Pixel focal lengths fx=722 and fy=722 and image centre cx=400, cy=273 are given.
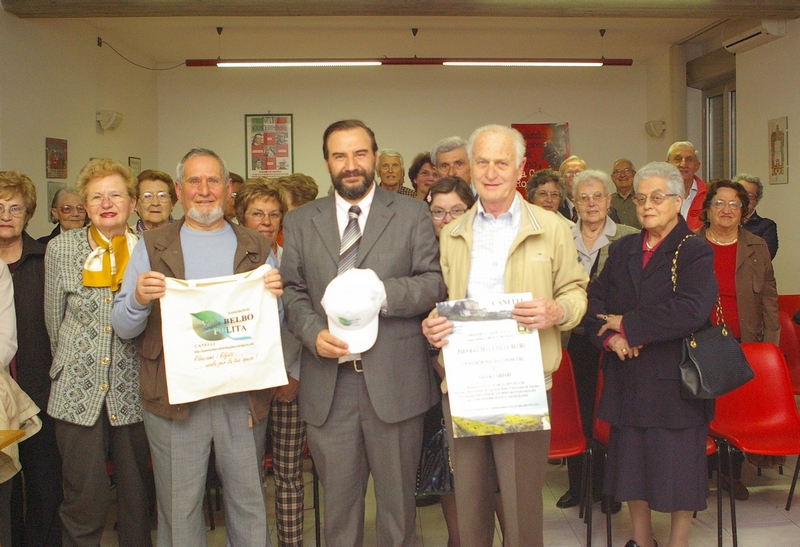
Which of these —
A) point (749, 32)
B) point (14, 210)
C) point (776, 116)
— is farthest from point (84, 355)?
point (749, 32)

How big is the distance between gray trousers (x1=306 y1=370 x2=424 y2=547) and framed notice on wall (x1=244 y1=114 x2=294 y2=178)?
804cm

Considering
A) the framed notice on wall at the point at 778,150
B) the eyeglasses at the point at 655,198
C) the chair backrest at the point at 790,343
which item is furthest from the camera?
the framed notice on wall at the point at 778,150

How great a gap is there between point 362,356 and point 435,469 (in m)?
0.83

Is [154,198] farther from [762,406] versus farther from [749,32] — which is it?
[749,32]

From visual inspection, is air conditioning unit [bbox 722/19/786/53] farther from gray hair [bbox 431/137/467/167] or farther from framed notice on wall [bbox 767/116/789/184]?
gray hair [bbox 431/137/467/167]

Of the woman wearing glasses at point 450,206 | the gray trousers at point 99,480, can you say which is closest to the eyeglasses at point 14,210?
the gray trousers at point 99,480

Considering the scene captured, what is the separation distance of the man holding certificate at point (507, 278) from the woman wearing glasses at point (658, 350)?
0.51 meters

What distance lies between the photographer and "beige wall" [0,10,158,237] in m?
6.58

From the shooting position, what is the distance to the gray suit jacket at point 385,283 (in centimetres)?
265


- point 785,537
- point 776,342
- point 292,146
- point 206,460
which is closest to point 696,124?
point 292,146

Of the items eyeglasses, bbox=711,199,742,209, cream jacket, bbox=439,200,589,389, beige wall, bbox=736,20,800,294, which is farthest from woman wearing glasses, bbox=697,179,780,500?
beige wall, bbox=736,20,800,294

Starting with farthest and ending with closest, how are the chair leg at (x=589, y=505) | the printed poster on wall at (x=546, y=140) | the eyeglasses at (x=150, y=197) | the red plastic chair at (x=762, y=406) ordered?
the printed poster on wall at (x=546, y=140) → the eyeglasses at (x=150, y=197) → the red plastic chair at (x=762, y=406) → the chair leg at (x=589, y=505)

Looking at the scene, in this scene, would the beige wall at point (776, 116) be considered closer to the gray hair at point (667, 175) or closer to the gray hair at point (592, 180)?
the gray hair at point (592, 180)

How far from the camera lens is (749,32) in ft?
24.5
